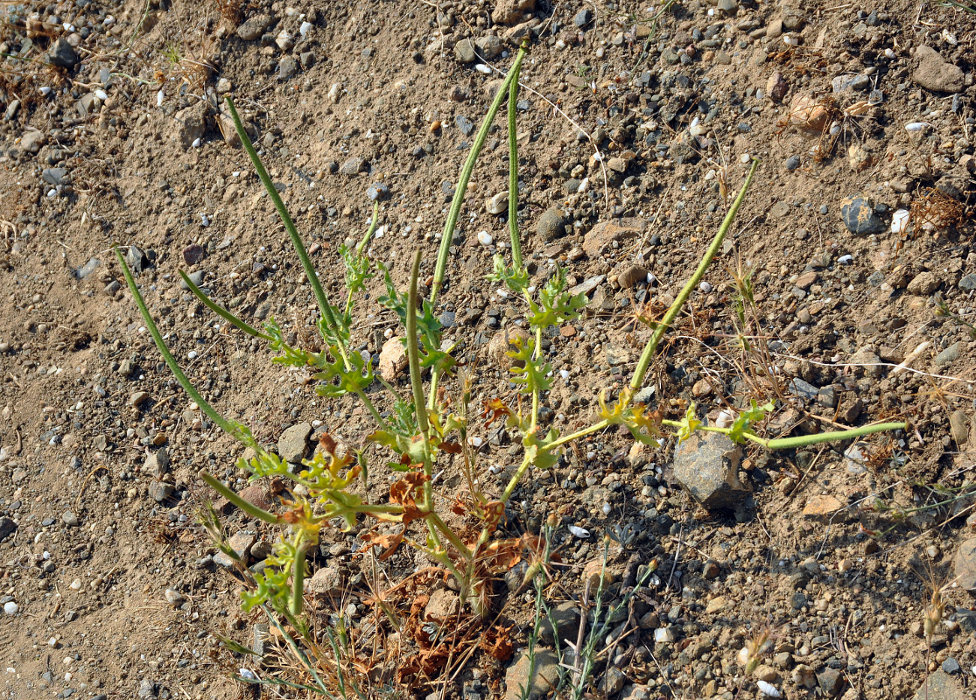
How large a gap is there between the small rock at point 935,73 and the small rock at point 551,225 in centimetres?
112

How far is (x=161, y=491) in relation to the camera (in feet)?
8.09

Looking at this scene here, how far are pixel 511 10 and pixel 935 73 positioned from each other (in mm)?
1419

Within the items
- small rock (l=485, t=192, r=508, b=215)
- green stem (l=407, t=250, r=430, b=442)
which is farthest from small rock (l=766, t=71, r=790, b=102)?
green stem (l=407, t=250, r=430, b=442)

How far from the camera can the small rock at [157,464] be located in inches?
99.3

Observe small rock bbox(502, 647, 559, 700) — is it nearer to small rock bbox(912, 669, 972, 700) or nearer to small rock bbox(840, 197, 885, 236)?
small rock bbox(912, 669, 972, 700)

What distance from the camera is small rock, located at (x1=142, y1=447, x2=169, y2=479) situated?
2.52 metres

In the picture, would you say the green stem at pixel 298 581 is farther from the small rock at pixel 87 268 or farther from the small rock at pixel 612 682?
the small rock at pixel 87 268

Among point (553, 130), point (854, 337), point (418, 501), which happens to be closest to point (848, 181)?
point (854, 337)

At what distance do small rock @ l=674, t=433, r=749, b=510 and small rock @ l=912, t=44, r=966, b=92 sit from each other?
4.11 feet

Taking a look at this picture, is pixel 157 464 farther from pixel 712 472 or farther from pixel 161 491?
pixel 712 472

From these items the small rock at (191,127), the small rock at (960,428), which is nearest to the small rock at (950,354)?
the small rock at (960,428)

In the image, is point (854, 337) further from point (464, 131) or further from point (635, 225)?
point (464, 131)

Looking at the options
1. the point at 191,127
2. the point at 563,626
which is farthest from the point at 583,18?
the point at 563,626

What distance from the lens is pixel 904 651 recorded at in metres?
1.72
